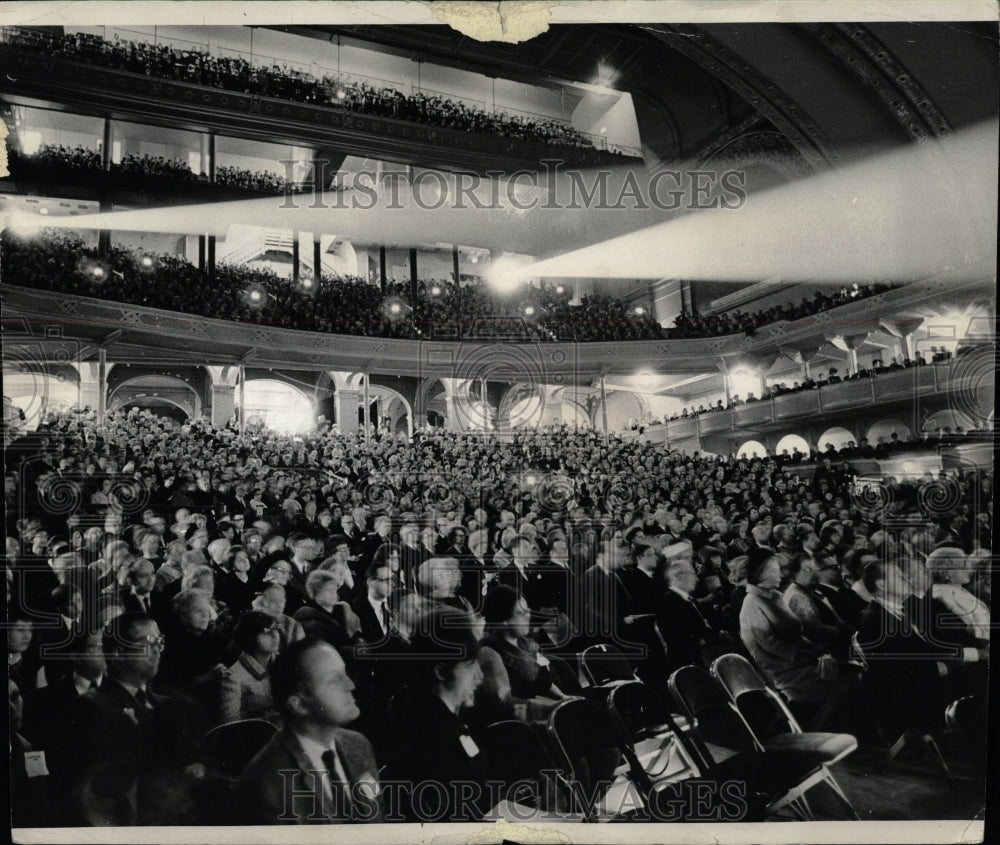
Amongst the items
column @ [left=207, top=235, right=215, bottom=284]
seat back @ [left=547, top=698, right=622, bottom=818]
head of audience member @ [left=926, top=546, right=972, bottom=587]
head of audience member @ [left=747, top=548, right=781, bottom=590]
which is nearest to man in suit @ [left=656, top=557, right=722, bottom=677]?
head of audience member @ [left=747, top=548, right=781, bottom=590]

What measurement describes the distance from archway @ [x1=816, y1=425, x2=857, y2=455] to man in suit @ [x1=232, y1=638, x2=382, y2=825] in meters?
2.34

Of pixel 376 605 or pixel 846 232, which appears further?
pixel 846 232

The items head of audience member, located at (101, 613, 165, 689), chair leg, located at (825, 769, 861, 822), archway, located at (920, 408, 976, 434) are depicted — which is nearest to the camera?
head of audience member, located at (101, 613, 165, 689)

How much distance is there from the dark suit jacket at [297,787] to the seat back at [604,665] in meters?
1.00

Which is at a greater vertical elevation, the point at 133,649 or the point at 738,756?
the point at 133,649

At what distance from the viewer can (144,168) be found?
312cm

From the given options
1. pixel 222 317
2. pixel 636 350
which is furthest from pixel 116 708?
pixel 636 350

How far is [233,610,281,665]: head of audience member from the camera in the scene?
2971 millimetres

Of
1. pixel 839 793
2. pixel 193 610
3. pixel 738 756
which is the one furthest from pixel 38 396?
pixel 839 793

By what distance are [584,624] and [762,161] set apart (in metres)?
2.22

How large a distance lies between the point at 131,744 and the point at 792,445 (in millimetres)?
3168

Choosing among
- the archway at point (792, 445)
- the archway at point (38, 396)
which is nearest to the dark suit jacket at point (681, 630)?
the archway at point (792, 445)

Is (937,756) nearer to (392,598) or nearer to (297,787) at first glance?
(392,598)

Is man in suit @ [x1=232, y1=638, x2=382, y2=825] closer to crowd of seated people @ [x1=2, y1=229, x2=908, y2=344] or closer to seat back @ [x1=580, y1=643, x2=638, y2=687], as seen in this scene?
seat back @ [x1=580, y1=643, x2=638, y2=687]
